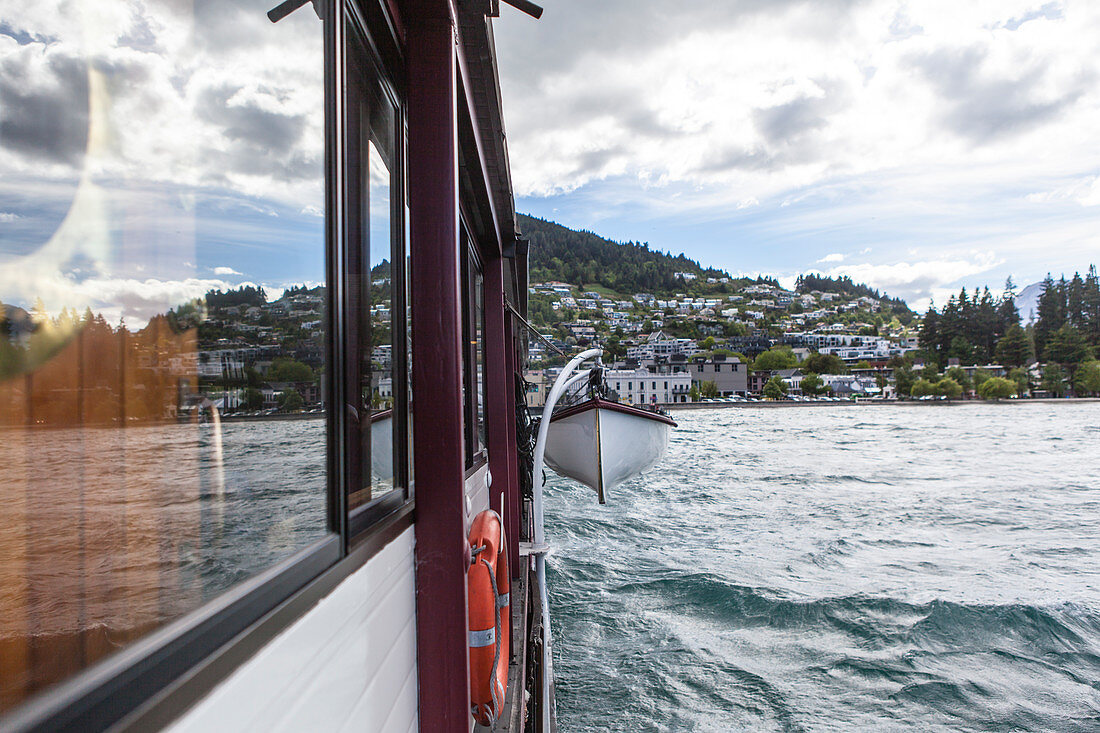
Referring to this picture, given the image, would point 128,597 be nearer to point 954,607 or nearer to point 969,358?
point 954,607

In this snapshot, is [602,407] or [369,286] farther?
[602,407]

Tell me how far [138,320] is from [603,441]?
25.4 feet

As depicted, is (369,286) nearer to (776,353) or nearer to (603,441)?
(603,441)

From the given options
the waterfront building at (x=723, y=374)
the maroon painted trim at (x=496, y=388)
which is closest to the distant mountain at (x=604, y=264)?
the waterfront building at (x=723, y=374)

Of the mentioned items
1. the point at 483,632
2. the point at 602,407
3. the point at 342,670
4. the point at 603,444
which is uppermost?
the point at 602,407

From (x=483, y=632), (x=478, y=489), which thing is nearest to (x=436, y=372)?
(x=483, y=632)

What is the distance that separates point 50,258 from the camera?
0.54m

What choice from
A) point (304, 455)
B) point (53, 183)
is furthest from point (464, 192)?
point (53, 183)

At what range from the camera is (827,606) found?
1011 centimetres

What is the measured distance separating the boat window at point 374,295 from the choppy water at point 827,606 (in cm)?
548

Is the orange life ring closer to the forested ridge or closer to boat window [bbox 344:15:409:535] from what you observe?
boat window [bbox 344:15:409:535]

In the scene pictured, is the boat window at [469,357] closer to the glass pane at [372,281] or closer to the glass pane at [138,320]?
the glass pane at [372,281]

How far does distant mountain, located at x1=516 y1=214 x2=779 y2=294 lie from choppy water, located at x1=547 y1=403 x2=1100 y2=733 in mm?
96673

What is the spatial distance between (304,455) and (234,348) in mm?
283
